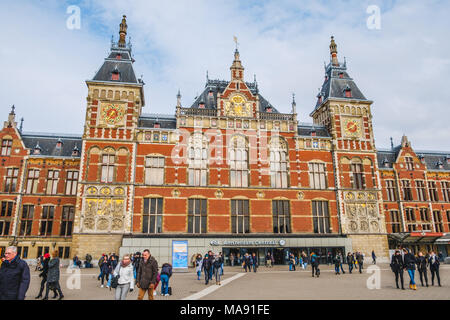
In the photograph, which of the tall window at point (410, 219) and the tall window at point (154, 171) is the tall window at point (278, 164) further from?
the tall window at point (410, 219)

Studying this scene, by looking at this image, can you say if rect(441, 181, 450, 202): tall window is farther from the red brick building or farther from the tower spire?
the tower spire

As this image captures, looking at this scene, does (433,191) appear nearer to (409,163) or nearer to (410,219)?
(409,163)

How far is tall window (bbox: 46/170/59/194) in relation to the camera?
33.5 m

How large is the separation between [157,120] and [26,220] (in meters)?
16.7

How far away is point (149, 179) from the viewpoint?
1244 inches

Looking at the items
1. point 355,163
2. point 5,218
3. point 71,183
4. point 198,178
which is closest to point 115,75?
point 71,183

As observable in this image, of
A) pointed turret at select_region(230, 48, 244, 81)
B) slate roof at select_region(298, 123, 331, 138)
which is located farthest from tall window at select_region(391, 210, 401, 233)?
pointed turret at select_region(230, 48, 244, 81)

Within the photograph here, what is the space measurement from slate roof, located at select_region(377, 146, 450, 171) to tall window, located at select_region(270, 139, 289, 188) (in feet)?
48.5

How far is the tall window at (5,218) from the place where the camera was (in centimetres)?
3152

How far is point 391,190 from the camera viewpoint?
40000 mm

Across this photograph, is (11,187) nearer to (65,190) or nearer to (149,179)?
(65,190)

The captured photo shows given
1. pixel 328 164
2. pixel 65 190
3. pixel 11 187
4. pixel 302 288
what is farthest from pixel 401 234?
pixel 11 187
